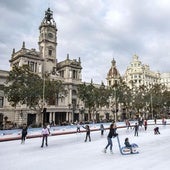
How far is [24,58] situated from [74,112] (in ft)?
65.1

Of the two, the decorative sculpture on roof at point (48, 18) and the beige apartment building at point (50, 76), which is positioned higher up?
the decorative sculpture on roof at point (48, 18)

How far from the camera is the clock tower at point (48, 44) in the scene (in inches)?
2301

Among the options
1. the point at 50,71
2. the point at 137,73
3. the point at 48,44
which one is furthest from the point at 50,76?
the point at 137,73

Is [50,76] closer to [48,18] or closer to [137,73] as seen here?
[48,18]

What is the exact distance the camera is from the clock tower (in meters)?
58.4

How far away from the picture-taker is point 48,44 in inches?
2336

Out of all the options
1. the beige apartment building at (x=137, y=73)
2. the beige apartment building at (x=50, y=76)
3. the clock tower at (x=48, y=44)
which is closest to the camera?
the beige apartment building at (x=50, y=76)

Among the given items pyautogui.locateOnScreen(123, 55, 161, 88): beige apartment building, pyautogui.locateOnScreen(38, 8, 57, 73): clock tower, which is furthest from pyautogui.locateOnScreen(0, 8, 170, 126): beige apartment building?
pyautogui.locateOnScreen(123, 55, 161, 88): beige apartment building

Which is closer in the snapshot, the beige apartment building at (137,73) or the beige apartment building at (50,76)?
the beige apartment building at (50,76)

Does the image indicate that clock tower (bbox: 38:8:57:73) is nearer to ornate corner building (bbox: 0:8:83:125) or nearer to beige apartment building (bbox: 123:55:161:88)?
ornate corner building (bbox: 0:8:83:125)

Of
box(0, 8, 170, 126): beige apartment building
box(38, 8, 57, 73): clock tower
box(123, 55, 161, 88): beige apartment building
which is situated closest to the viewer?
box(0, 8, 170, 126): beige apartment building

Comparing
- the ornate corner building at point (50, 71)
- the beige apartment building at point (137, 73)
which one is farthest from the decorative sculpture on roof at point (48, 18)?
the beige apartment building at point (137, 73)

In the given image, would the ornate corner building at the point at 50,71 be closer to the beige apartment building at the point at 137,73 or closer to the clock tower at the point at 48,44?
the clock tower at the point at 48,44

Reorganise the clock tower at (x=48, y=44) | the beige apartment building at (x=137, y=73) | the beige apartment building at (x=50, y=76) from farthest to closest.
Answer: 1. the beige apartment building at (x=137, y=73)
2. the clock tower at (x=48, y=44)
3. the beige apartment building at (x=50, y=76)
